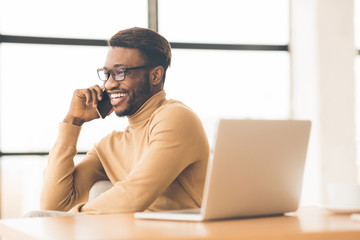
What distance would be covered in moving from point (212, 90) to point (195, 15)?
2.05ft

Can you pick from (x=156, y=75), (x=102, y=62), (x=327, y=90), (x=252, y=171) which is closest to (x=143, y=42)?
(x=156, y=75)

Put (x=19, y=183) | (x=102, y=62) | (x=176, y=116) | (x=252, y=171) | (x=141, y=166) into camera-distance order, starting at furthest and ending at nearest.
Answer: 1. (x=102, y=62)
2. (x=19, y=183)
3. (x=176, y=116)
4. (x=141, y=166)
5. (x=252, y=171)

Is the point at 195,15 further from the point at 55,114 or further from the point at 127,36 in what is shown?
the point at 127,36

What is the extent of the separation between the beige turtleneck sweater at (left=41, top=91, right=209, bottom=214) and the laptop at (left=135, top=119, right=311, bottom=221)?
439mm

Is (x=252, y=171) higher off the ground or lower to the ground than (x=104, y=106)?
lower

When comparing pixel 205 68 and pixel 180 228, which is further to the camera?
pixel 205 68

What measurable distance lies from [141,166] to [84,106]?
2.83 ft

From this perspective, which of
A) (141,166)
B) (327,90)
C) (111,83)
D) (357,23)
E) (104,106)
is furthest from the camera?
(357,23)

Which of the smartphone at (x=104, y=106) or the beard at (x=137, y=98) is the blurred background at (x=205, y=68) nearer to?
the smartphone at (x=104, y=106)

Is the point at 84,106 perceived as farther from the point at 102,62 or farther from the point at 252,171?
the point at 102,62

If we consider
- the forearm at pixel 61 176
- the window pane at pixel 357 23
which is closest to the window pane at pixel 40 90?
the forearm at pixel 61 176

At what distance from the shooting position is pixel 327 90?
15.3 feet

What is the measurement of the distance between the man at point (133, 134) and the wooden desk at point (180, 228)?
662 mm

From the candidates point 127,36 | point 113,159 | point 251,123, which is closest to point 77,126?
point 113,159
